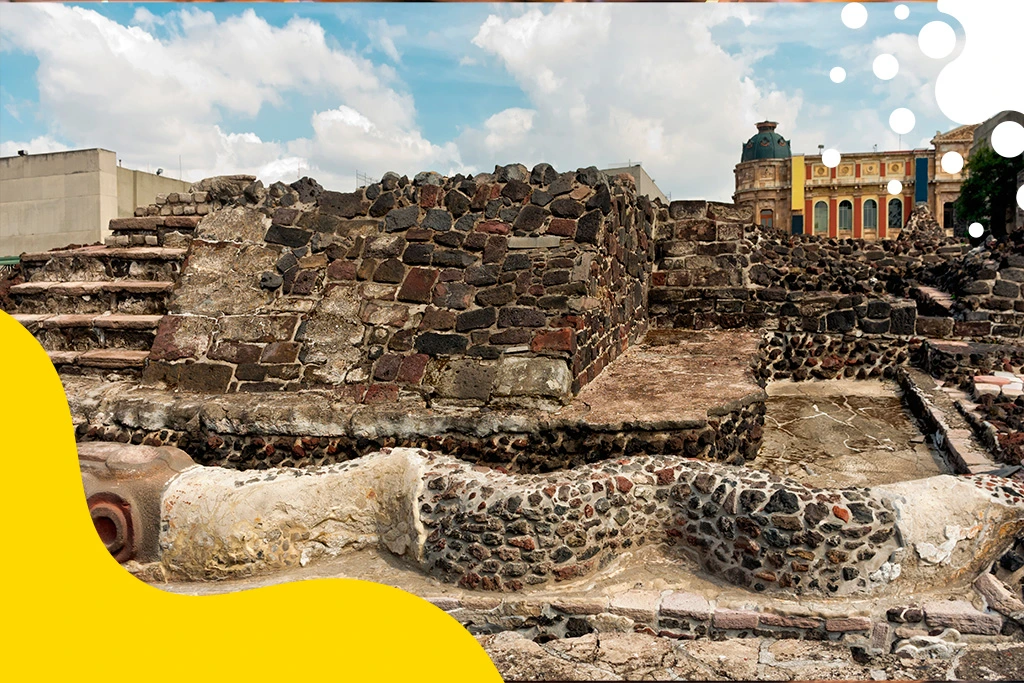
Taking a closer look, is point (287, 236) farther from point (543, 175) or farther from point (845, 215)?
point (845, 215)

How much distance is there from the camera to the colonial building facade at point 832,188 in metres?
38.1

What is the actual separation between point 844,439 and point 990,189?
79.4 ft

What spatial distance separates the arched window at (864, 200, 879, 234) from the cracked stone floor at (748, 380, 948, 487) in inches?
1442

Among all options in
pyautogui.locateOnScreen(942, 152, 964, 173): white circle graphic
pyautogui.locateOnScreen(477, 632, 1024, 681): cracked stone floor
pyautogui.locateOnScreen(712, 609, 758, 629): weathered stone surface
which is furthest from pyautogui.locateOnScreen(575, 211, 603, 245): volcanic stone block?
pyautogui.locateOnScreen(942, 152, 964, 173): white circle graphic

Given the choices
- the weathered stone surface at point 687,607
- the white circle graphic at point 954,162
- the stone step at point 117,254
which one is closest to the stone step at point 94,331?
→ the stone step at point 117,254

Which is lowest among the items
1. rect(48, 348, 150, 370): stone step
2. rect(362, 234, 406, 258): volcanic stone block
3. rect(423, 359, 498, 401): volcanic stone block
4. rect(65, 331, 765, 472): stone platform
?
rect(65, 331, 765, 472): stone platform

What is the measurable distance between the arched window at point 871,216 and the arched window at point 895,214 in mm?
667

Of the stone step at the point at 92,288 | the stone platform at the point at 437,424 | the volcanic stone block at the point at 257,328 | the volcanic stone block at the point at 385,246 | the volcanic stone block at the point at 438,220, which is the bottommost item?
the stone platform at the point at 437,424

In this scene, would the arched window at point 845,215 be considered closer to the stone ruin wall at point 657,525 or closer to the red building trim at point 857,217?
the red building trim at point 857,217

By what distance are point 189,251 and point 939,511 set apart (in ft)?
Result: 18.6

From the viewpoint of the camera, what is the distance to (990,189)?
24312 millimetres

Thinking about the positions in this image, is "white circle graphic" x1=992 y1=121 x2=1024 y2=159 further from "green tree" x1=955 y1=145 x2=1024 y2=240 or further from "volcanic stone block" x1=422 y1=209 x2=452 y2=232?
"volcanic stone block" x1=422 y1=209 x2=452 y2=232

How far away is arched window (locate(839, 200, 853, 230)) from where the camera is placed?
40.1 m

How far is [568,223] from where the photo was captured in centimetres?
543
